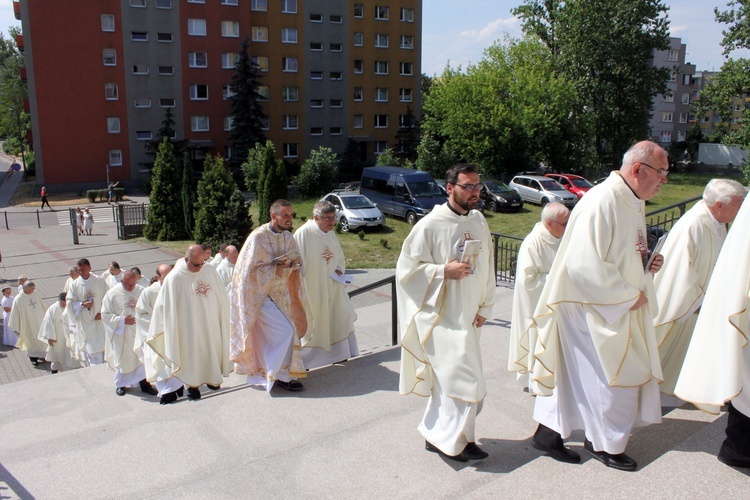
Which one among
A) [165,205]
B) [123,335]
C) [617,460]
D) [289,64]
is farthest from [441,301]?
[289,64]

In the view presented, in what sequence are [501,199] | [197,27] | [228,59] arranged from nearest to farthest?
[501,199]
[197,27]
[228,59]

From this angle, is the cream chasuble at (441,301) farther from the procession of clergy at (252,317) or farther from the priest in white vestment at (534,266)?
the procession of clergy at (252,317)

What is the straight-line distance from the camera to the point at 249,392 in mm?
6262

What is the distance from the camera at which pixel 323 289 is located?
727cm

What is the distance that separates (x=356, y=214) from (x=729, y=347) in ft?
68.5

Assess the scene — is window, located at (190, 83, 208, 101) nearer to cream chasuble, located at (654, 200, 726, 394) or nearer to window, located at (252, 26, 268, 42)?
window, located at (252, 26, 268, 42)

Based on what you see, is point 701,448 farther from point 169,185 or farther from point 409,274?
point 169,185

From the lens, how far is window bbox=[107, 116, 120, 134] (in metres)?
41.5

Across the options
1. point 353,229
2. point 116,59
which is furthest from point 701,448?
point 116,59

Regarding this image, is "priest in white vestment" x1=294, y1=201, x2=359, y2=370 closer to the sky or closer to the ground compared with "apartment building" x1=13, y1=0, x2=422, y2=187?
closer to the ground

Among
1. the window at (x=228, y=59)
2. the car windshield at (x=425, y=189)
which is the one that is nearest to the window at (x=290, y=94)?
the window at (x=228, y=59)

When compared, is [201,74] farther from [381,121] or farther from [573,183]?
[573,183]

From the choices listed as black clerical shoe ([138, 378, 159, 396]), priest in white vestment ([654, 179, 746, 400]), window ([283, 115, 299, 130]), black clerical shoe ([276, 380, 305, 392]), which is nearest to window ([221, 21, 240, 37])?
window ([283, 115, 299, 130])

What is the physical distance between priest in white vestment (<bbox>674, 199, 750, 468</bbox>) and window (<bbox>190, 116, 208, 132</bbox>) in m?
43.9
